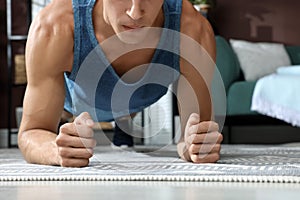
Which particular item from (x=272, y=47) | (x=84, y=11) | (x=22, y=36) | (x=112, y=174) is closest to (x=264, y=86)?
(x=272, y=47)

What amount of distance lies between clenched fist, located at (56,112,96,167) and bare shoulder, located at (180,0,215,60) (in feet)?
1.27

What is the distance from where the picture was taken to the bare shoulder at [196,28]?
1.38 meters

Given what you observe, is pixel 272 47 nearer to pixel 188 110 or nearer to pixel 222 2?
pixel 222 2

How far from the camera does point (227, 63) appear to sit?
3.42 meters

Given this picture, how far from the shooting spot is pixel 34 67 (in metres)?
1.32

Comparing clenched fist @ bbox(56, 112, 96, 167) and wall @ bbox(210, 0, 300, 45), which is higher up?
wall @ bbox(210, 0, 300, 45)

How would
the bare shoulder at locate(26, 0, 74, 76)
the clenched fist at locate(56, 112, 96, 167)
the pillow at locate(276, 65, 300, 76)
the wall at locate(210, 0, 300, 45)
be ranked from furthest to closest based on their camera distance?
the wall at locate(210, 0, 300, 45)
the pillow at locate(276, 65, 300, 76)
the bare shoulder at locate(26, 0, 74, 76)
the clenched fist at locate(56, 112, 96, 167)

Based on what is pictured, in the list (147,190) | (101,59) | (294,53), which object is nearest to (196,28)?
(101,59)

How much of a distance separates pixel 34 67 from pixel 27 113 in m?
0.10

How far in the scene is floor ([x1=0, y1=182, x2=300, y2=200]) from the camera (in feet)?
2.39

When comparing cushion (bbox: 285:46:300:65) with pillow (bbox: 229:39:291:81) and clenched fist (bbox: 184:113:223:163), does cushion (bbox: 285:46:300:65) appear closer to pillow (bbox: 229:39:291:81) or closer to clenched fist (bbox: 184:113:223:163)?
pillow (bbox: 229:39:291:81)

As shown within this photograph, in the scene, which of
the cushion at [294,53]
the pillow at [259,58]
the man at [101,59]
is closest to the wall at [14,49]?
the pillow at [259,58]

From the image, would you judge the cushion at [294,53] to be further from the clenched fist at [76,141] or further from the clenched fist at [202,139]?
the clenched fist at [76,141]

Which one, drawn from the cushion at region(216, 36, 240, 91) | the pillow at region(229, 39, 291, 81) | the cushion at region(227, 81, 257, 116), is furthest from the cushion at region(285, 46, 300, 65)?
the cushion at region(227, 81, 257, 116)
